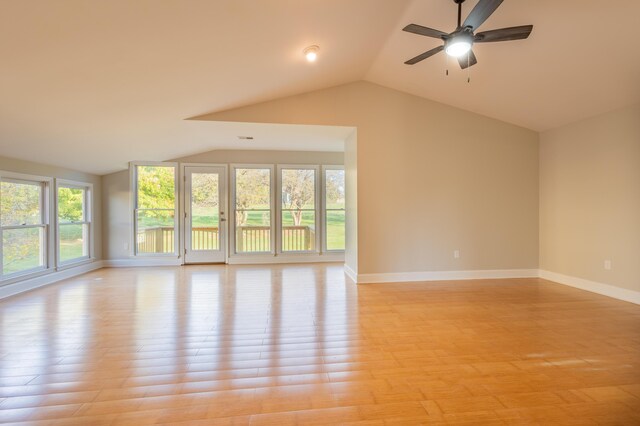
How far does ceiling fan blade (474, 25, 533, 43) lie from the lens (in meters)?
2.17

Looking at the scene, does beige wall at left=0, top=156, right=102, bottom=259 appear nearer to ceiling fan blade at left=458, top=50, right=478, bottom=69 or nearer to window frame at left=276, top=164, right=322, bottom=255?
window frame at left=276, top=164, right=322, bottom=255

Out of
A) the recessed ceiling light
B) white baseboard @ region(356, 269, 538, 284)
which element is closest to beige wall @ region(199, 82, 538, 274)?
white baseboard @ region(356, 269, 538, 284)

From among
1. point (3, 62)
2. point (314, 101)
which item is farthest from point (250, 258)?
point (3, 62)

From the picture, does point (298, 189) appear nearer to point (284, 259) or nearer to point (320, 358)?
point (284, 259)

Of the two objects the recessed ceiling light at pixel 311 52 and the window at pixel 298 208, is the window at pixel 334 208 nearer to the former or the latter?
the window at pixel 298 208

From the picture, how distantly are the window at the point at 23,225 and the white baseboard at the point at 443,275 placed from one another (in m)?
4.73

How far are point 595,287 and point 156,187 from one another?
7445 mm

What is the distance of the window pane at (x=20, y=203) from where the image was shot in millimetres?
3754

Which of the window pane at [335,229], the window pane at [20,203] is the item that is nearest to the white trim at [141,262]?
the window pane at [20,203]

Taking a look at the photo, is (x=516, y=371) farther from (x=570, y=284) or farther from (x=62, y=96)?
(x=62, y=96)

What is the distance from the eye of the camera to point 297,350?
230 cm

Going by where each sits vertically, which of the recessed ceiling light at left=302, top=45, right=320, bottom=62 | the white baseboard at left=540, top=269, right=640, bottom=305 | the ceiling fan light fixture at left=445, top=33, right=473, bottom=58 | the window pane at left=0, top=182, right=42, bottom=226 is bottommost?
→ the white baseboard at left=540, top=269, right=640, bottom=305

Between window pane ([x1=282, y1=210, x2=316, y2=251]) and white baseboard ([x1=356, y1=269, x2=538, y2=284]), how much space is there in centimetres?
206

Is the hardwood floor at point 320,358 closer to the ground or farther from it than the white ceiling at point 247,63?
closer to the ground
